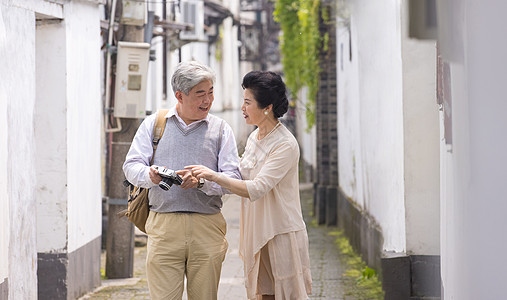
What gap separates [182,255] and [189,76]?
1.03 m

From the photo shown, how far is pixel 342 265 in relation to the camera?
1048 cm

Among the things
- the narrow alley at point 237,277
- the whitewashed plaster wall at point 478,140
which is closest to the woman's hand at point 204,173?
the whitewashed plaster wall at point 478,140

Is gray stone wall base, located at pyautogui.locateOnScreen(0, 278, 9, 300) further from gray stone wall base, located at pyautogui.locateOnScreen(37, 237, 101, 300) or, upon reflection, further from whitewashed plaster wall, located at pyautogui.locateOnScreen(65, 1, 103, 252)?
whitewashed plaster wall, located at pyautogui.locateOnScreen(65, 1, 103, 252)

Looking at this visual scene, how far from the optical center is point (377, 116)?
9.32 m

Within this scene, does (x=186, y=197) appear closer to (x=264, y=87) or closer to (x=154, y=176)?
(x=154, y=176)

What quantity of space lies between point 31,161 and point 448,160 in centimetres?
325

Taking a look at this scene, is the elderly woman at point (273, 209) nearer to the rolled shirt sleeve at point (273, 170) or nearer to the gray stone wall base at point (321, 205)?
the rolled shirt sleeve at point (273, 170)

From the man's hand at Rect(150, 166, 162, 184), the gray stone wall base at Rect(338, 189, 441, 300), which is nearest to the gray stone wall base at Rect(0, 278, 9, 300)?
the man's hand at Rect(150, 166, 162, 184)

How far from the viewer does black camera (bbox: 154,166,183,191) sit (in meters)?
4.77

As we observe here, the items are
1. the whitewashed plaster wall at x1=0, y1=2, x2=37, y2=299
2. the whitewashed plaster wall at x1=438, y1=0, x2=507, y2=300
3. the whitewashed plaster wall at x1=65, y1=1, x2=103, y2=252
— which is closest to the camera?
the whitewashed plaster wall at x1=438, y1=0, x2=507, y2=300

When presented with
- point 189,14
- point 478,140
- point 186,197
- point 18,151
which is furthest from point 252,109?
point 189,14

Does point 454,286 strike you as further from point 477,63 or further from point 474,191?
point 477,63

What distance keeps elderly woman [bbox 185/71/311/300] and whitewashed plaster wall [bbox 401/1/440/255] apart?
8.14ft

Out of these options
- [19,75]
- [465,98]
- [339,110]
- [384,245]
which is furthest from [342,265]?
[465,98]
